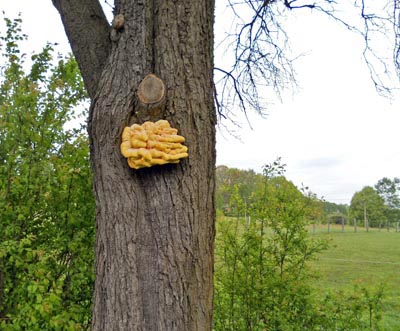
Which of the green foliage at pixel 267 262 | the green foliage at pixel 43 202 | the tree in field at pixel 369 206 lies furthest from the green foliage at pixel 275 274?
the tree in field at pixel 369 206

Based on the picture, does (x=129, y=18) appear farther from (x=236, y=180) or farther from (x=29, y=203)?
(x=236, y=180)

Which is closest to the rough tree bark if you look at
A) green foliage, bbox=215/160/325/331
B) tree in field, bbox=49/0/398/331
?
tree in field, bbox=49/0/398/331

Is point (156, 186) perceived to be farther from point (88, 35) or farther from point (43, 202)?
point (43, 202)

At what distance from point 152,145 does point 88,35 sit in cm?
70

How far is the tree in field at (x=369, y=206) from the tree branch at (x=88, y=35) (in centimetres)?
3108

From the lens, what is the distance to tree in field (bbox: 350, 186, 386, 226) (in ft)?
100.0

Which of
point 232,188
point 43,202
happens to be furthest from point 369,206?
point 43,202

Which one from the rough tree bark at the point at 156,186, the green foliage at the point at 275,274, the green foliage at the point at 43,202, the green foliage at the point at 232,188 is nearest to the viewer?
the rough tree bark at the point at 156,186

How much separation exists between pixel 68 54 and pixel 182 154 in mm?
1490

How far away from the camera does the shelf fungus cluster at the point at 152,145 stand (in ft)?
4.07

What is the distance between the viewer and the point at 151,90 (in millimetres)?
1298

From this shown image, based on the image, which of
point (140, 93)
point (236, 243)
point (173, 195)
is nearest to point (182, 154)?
point (173, 195)

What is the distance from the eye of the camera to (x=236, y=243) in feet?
8.30

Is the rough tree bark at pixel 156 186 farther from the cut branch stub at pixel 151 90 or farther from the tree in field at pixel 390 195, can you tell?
the tree in field at pixel 390 195
